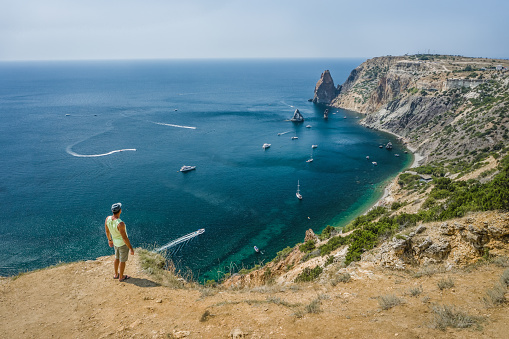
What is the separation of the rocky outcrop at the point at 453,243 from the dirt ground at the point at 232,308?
145 cm

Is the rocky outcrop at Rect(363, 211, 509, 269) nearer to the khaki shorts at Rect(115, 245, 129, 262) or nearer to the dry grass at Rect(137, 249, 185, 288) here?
the dry grass at Rect(137, 249, 185, 288)

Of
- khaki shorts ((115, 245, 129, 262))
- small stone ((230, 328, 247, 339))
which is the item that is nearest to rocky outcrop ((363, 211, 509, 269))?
small stone ((230, 328, 247, 339))

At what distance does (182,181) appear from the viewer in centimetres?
6103

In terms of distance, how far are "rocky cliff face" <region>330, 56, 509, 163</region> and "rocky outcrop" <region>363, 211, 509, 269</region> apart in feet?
176

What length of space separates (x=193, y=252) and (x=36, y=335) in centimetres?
3199

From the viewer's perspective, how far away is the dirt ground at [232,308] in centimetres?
779

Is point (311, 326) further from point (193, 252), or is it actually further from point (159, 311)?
point (193, 252)

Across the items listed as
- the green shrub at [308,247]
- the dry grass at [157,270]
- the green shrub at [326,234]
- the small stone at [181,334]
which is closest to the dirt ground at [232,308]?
the small stone at [181,334]

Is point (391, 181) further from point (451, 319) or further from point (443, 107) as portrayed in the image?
point (451, 319)

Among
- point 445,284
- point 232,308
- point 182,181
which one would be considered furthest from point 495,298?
point 182,181

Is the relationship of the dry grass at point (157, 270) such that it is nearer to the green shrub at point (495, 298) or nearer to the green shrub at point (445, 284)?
the green shrub at point (445, 284)

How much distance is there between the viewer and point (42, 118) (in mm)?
107562

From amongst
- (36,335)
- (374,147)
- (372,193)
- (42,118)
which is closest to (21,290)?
(36,335)

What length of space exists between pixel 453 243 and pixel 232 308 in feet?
36.2
